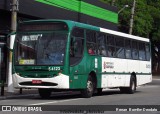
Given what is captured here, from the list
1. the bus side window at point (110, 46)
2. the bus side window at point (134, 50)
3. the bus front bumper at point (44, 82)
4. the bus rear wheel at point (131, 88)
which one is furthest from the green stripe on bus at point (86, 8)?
the bus front bumper at point (44, 82)

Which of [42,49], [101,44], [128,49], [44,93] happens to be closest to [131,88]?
[128,49]

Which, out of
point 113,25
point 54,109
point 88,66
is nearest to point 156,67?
point 113,25

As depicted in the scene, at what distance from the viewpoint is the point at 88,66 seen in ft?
67.0

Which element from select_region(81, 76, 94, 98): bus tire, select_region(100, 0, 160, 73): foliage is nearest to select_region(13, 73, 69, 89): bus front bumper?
select_region(81, 76, 94, 98): bus tire

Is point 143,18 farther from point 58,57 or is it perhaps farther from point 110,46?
point 58,57

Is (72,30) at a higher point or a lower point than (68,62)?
higher

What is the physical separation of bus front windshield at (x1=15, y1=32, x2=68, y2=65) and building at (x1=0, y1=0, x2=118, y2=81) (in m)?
6.40

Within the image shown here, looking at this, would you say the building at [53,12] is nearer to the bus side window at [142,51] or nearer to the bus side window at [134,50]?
the bus side window at [134,50]

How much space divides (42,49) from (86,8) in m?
18.4

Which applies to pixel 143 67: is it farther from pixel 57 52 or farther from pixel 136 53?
pixel 57 52

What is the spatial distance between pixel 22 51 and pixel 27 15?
10079 millimetres

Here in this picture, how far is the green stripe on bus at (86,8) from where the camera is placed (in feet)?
107

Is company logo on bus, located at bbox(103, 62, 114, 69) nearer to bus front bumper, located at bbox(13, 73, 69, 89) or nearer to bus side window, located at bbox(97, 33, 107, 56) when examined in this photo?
bus side window, located at bbox(97, 33, 107, 56)

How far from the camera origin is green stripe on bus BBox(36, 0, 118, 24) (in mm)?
32516
